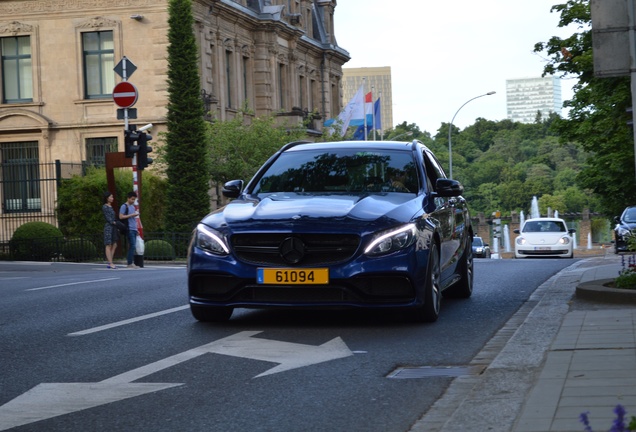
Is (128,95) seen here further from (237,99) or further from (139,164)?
(237,99)

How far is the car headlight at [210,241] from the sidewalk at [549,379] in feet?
7.84

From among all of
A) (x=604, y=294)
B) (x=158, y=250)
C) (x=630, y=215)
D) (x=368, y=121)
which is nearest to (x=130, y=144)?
(x=158, y=250)

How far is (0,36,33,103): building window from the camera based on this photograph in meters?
50.9

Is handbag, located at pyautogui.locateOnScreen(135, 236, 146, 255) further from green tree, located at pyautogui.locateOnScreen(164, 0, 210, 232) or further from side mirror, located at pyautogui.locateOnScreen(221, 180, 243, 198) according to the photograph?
side mirror, located at pyautogui.locateOnScreen(221, 180, 243, 198)

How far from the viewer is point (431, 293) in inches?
421

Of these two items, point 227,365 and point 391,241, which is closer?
point 227,365

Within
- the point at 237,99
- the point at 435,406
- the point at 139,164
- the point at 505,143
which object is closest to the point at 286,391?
the point at 435,406

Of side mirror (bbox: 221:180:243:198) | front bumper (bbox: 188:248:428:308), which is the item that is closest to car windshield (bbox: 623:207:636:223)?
side mirror (bbox: 221:180:243:198)

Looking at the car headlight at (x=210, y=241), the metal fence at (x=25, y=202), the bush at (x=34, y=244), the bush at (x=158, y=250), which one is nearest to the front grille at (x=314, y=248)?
the car headlight at (x=210, y=241)

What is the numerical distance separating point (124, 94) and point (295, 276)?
25.0 metres

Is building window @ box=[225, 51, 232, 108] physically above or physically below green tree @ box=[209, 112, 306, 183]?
above

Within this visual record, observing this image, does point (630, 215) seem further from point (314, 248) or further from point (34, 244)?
point (314, 248)

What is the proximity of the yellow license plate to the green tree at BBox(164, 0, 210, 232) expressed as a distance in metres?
33.8

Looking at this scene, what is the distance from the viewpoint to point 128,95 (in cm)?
3434
